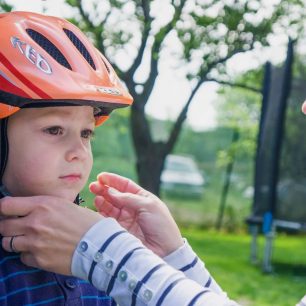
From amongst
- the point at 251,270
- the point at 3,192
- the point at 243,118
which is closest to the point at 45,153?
the point at 3,192

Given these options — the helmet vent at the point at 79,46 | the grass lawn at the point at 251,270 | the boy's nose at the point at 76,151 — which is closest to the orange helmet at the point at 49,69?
the helmet vent at the point at 79,46

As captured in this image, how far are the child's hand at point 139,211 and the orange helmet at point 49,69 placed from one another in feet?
0.82

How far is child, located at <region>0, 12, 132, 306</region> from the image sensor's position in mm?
1879

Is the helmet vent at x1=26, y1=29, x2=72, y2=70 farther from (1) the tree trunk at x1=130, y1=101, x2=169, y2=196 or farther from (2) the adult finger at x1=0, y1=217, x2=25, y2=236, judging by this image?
(1) the tree trunk at x1=130, y1=101, x2=169, y2=196

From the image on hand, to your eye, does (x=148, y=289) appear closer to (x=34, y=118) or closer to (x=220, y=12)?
(x=34, y=118)

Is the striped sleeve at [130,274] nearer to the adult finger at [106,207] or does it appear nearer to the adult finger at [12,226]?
the adult finger at [12,226]

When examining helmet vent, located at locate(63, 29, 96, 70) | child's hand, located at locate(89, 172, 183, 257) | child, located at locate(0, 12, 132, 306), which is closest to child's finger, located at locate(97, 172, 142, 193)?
child's hand, located at locate(89, 172, 183, 257)

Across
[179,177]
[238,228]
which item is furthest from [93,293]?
[179,177]

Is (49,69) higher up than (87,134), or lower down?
higher up

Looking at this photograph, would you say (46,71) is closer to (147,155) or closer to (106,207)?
(106,207)

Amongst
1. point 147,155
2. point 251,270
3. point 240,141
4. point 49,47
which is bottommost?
point 251,270

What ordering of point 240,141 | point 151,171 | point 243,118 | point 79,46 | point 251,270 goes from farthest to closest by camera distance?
1. point 243,118
2. point 240,141
3. point 151,171
4. point 251,270
5. point 79,46

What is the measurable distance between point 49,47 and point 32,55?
0.11 meters

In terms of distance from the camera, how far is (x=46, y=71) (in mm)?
1935
